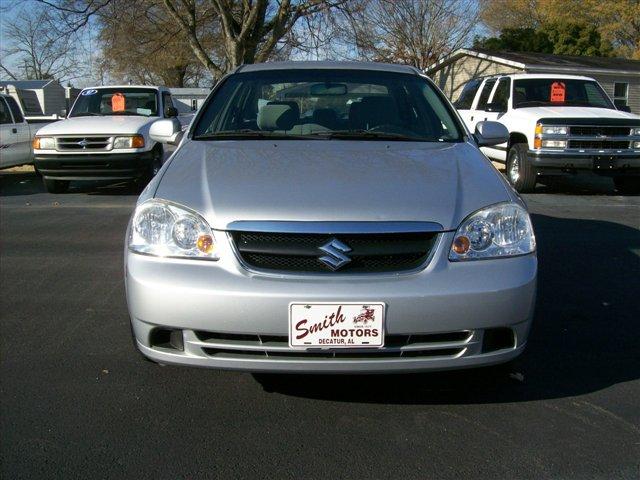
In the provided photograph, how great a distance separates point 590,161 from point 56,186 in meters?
8.19

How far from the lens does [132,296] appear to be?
3031mm

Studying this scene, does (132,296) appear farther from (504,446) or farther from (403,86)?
(403,86)

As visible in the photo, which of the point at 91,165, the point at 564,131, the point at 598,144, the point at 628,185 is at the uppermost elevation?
the point at 564,131

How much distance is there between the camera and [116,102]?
11648 millimetres

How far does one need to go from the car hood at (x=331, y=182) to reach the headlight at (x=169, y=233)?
0.17ft

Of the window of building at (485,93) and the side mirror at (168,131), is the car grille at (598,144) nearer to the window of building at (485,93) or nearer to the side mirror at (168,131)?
the window of building at (485,93)

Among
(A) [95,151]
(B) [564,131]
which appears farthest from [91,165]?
(B) [564,131]

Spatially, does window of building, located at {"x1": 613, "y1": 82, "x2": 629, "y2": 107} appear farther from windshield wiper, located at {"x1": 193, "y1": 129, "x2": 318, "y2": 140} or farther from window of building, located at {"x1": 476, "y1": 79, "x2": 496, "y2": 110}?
windshield wiper, located at {"x1": 193, "y1": 129, "x2": 318, "y2": 140}

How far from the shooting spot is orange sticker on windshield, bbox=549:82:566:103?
1155 cm

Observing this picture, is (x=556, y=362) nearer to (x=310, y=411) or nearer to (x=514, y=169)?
(x=310, y=411)

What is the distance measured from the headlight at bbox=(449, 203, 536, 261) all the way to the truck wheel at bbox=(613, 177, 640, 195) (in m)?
8.56

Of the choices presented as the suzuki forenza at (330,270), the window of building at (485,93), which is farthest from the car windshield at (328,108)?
the window of building at (485,93)

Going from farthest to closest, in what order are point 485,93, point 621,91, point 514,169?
point 621,91 → point 485,93 → point 514,169

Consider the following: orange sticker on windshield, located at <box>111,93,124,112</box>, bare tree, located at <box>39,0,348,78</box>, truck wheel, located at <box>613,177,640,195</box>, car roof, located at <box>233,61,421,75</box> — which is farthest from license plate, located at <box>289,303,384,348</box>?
bare tree, located at <box>39,0,348,78</box>
